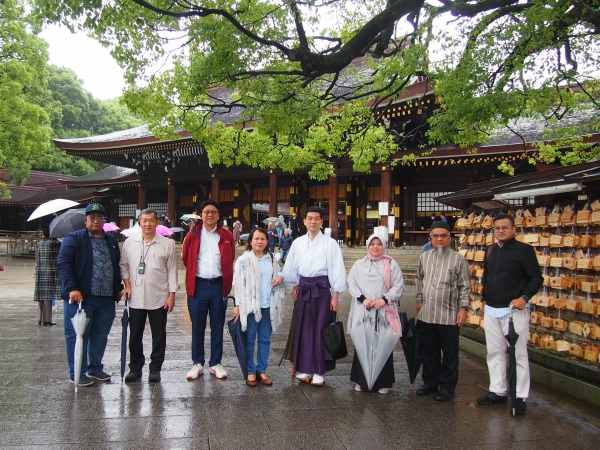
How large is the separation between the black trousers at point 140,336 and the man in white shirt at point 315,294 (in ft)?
4.42

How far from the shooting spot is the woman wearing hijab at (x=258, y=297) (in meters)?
4.77

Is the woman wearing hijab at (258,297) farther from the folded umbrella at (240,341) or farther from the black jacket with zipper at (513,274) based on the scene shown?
the black jacket with zipper at (513,274)

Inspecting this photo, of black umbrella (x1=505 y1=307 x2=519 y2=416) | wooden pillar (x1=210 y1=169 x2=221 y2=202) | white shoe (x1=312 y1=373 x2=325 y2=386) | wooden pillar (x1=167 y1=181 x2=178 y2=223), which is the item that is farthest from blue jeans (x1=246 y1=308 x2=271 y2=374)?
wooden pillar (x1=167 y1=181 x2=178 y2=223)

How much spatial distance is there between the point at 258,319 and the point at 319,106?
4.51 m

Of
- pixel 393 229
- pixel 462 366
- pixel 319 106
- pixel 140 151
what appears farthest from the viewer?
pixel 140 151

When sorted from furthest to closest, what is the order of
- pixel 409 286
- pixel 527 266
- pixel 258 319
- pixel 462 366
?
Result: pixel 409 286 < pixel 462 366 < pixel 258 319 < pixel 527 266

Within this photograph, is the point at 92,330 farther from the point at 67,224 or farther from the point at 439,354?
the point at 439,354

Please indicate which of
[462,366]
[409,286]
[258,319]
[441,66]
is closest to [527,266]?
[462,366]

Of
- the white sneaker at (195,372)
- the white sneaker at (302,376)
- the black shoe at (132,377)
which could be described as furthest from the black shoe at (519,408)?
the black shoe at (132,377)

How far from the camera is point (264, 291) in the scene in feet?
16.0

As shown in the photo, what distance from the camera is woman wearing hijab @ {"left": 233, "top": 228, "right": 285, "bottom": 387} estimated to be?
188 inches

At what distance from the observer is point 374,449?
11.1 ft

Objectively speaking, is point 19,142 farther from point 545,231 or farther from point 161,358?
point 545,231

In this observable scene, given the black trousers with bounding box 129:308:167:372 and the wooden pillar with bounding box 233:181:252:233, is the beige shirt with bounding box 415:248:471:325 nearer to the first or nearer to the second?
the black trousers with bounding box 129:308:167:372
